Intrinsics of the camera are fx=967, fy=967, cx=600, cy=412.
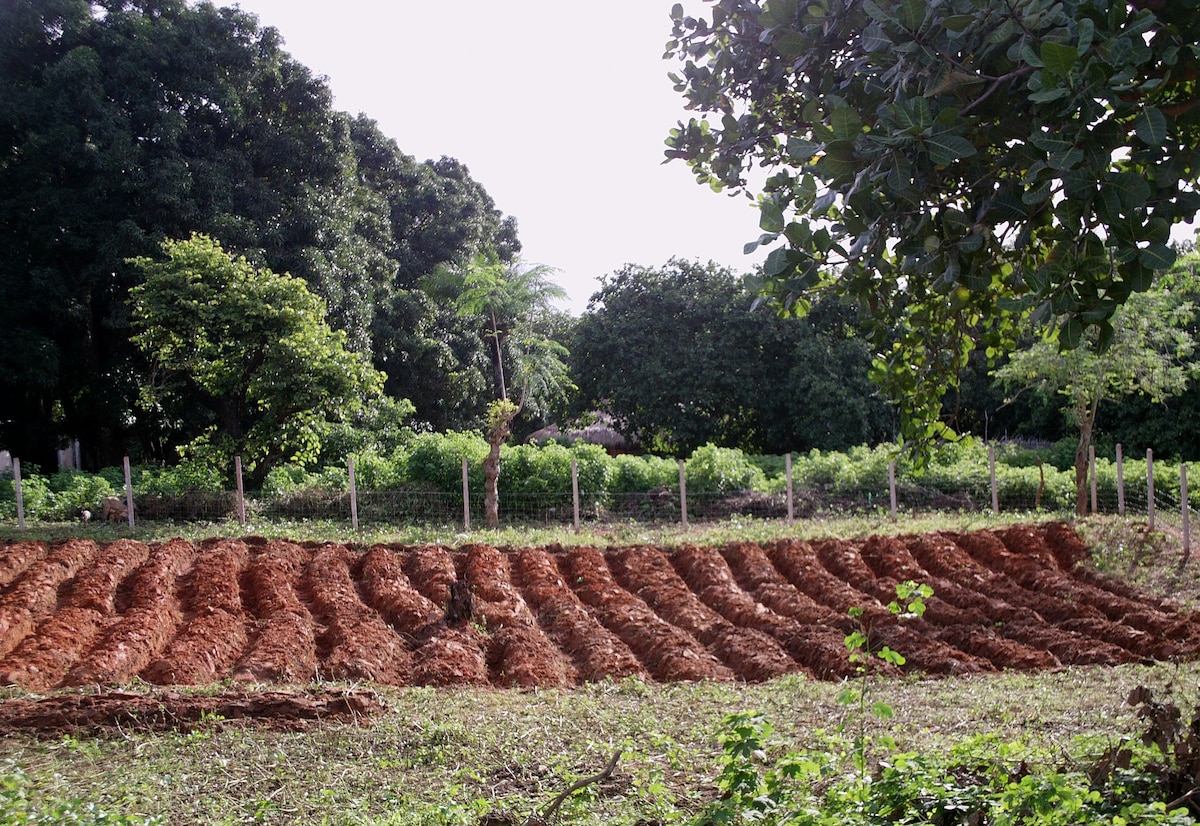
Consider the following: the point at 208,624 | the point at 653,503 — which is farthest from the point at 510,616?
the point at 653,503

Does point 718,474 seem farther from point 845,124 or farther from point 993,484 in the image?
point 845,124

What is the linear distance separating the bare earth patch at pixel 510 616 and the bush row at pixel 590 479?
11.3 feet

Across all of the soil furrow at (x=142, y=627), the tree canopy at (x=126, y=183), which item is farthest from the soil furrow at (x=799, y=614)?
the tree canopy at (x=126, y=183)

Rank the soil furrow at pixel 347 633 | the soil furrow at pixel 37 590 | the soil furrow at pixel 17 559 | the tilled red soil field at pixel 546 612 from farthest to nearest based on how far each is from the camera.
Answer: the soil furrow at pixel 17 559, the soil furrow at pixel 37 590, the tilled red soil field at pixel 546 612, the soil furrow at pixel 347 633

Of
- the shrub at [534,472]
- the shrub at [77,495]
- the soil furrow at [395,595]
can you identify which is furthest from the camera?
the shrub at [534,472]

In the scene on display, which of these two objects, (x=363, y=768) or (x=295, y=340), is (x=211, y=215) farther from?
(x=363, y=768)

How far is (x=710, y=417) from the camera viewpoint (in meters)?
23.4

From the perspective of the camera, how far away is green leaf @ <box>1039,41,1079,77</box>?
285cm

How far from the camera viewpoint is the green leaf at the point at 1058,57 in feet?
9.36

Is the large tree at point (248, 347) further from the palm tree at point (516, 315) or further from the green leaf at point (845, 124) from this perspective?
the green leaf at point (845, 124)

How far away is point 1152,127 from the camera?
2.93m

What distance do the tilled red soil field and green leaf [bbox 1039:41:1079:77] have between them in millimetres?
6049

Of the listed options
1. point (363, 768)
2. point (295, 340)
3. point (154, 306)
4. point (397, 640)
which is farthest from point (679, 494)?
point (363, 768)

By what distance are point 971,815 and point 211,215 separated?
18.4 m
